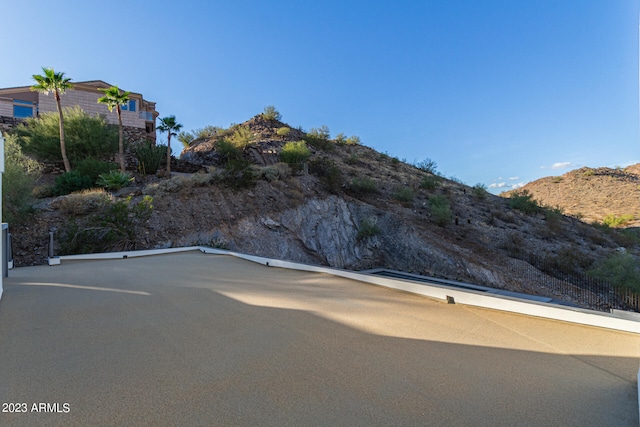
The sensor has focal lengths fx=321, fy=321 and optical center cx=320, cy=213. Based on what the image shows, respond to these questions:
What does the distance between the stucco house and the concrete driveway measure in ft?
77.7

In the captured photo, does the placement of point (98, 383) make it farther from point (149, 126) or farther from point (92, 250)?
point (149, 126)

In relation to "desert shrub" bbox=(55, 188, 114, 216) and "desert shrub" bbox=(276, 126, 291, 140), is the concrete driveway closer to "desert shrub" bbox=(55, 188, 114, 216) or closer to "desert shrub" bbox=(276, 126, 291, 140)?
"desert shrub" bbox=(55, 188, 114, 216)

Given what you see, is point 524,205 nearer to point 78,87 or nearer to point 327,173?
point 327,173

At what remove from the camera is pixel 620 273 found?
11273 millimetres

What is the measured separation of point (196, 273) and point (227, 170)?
36.6 ft

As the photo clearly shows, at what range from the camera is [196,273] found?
6.67 meters

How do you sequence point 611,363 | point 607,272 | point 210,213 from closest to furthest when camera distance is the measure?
point 611,363
point 607,272
point 210,213

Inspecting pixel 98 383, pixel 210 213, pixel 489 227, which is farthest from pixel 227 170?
pixel 98 383

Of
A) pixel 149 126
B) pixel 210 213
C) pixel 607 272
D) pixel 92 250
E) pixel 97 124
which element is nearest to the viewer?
pixel 92 250

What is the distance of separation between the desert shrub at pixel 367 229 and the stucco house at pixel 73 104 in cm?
1909

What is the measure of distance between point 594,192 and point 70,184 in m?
49.4

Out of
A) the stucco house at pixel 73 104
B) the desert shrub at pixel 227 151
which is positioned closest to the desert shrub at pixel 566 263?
the desert shrub at pixel 227 151

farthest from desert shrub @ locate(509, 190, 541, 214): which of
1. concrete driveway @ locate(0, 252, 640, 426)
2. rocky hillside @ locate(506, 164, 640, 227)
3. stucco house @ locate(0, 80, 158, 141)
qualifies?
stucco house @ locate(0, 80, 158, 141)

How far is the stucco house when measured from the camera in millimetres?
22217
